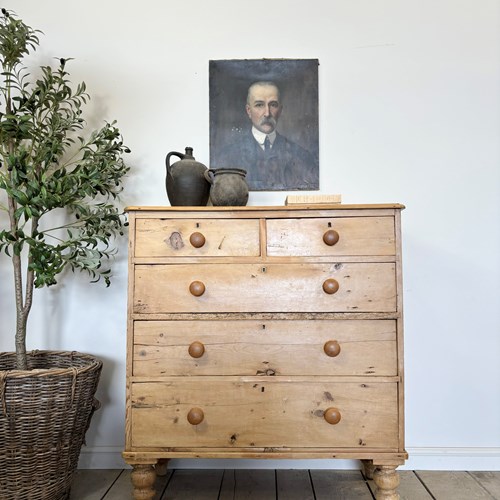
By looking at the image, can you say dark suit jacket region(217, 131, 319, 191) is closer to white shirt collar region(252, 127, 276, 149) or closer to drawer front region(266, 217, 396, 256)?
white shirt collar region(252, 127, 276, 149)

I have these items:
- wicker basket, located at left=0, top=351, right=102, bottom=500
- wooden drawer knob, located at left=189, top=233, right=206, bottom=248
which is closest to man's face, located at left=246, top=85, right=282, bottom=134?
wooden drawer knob, located at left=189, top=233, right=206, bottom=248

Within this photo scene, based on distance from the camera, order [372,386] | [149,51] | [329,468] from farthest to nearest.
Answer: [149,51] < [329,468] < [372,386]

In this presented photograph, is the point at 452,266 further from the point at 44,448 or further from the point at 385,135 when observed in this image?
the point at 44,448

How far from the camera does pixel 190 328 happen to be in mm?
1477

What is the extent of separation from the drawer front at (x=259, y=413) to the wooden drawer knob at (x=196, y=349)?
95mm

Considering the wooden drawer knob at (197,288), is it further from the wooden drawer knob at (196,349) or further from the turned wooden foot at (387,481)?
the turned wooden foot at (387,481)

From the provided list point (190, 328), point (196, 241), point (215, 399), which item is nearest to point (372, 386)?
point (215, 399)

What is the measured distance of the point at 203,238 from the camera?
1.49 m

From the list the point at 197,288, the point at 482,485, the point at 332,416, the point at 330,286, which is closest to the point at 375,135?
the point at 330,286

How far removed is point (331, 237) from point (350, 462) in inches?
43.2

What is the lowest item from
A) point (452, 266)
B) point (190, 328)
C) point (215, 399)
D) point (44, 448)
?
point (44, 448)

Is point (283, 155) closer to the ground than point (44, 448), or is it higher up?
higher up

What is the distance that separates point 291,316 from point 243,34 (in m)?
1.36

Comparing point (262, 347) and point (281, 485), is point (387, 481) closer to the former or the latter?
point (281, 485)
